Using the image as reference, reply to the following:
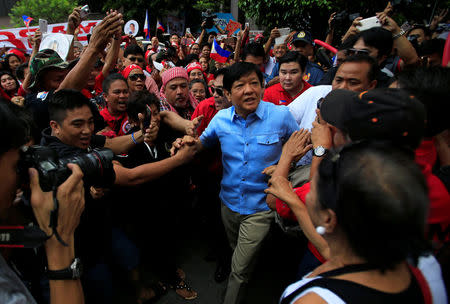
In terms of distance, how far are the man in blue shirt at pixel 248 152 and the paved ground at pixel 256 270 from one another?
438 millimetres

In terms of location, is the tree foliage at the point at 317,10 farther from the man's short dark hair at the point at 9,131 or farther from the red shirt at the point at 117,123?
the man's short dark hair at the point at 9,131

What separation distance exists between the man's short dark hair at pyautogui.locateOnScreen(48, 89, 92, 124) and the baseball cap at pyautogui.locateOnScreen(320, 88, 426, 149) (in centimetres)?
188

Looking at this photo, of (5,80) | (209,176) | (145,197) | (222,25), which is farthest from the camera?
(222,25)

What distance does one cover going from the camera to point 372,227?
786 mm

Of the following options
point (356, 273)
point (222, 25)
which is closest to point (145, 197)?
point (356, 273)

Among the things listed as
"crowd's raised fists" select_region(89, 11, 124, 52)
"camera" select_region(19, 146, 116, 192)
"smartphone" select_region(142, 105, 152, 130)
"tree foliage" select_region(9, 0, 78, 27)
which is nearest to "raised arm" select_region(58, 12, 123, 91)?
"crowd's raised fists" select_region(89, 11, 124, 52)

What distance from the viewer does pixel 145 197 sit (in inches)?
102

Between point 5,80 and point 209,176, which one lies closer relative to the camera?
point 209,176

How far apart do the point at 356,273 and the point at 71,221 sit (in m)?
1.16

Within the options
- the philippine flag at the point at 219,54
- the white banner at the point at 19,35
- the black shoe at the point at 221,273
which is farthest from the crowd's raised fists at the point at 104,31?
the white banner at the point at 19,35

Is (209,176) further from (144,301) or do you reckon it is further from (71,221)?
(71,221)

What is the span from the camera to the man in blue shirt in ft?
7.65

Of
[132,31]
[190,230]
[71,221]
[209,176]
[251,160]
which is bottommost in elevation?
[190,230]

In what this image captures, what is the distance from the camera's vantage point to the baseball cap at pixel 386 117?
1.14m
